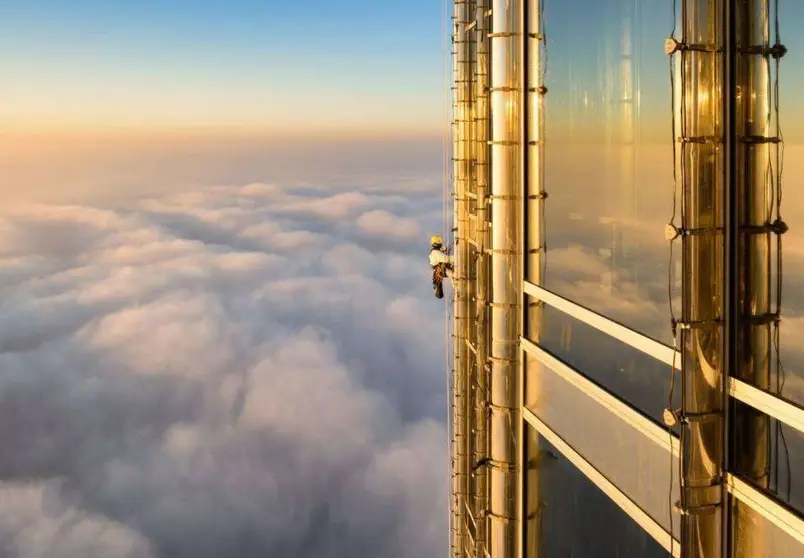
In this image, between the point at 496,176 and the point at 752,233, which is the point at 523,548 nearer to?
the point at 496,176

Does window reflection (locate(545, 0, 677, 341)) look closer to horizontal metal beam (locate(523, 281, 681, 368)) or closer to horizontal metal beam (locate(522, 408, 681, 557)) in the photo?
horizontal metal beam (locate(523, 281, 681, 368))

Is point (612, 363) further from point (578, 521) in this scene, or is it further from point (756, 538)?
point (578, 521)

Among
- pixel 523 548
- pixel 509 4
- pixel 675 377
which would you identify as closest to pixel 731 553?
pixel 675 377

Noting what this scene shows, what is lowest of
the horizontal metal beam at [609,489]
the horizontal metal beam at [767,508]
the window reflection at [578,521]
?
the window reflection at [578,521]

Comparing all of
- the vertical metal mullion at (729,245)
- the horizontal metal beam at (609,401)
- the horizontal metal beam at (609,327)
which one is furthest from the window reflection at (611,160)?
the vertical metal mullion at (729,245)

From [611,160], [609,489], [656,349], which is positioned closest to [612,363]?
[656,349]

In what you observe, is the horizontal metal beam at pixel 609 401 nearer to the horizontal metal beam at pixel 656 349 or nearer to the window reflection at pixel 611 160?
the horizontal metal beam at pixel 656 349
